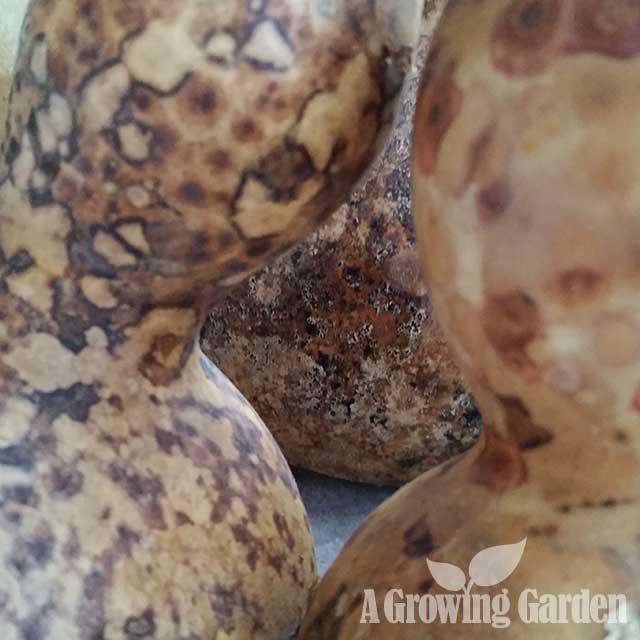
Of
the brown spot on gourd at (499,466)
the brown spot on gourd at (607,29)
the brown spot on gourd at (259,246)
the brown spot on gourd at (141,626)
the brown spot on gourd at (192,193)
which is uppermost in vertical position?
the brown spot on gourd at (607,29)

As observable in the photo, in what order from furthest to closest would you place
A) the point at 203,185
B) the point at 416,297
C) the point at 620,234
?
the point at 416,297 → the point at 203,185 → the point at 620,234

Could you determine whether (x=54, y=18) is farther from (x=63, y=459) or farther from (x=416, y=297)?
(x=416, y=297)

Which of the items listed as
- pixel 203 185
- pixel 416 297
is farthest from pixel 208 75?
pixel 416 297

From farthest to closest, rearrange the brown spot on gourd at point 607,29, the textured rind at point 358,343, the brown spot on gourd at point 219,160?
1. the textured rind at point 358,343
2. the brown spot on gourd at point 219,160
3. the brown spot on gourd at point 607,29

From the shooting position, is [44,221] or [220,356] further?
[220,356]

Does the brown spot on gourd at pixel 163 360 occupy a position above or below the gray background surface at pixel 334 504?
above

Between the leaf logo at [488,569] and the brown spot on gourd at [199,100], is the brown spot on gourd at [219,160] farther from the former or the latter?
the leaf logo at [488,569]

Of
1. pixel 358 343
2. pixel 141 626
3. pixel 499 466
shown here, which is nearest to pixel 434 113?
pixel 499 466

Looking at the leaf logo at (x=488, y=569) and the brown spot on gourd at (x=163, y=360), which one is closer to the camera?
the leaf logo at (x=488, y=569)

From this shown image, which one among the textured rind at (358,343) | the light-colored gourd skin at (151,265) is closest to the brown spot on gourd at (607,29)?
the light-colored gourd skin at (151,265)
